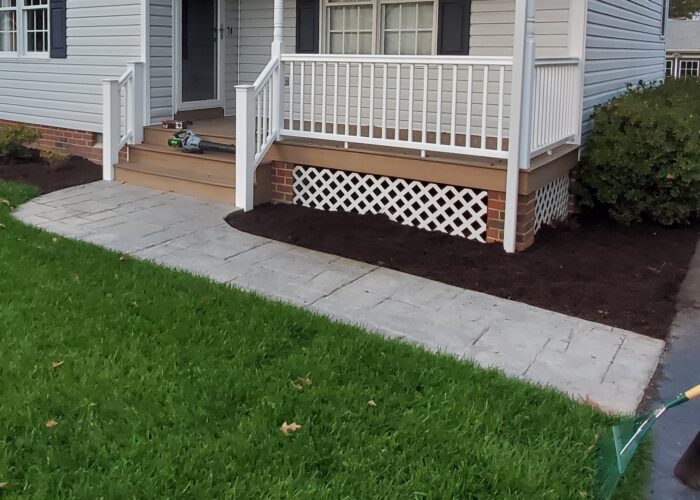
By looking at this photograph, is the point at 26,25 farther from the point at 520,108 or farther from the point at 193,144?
the point at 520,108

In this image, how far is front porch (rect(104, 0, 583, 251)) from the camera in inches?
254

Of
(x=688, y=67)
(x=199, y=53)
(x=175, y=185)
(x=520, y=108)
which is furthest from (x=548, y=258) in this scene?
(x=688, y=67)

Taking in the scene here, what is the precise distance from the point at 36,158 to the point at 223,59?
2939mm

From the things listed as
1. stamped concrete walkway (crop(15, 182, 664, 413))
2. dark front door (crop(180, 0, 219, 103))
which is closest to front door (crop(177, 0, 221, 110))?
dark front door (crop(180, 0, 219, 103))

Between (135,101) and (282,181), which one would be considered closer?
(282,181)

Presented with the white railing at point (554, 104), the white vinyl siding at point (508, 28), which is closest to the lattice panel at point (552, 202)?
the white railing at point (554, 104)

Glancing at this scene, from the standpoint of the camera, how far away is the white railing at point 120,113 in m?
8.98

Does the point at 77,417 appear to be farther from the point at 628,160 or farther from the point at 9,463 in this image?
the point at 628,160

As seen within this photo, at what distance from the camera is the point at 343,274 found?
6000 millimetres

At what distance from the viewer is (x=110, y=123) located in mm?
8984

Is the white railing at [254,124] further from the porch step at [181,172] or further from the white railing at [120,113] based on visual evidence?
the white railing at [120,113]

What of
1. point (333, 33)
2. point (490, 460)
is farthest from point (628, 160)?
point (490, 460)

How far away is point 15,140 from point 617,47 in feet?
25.8

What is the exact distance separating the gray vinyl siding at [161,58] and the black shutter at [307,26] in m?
1.67
